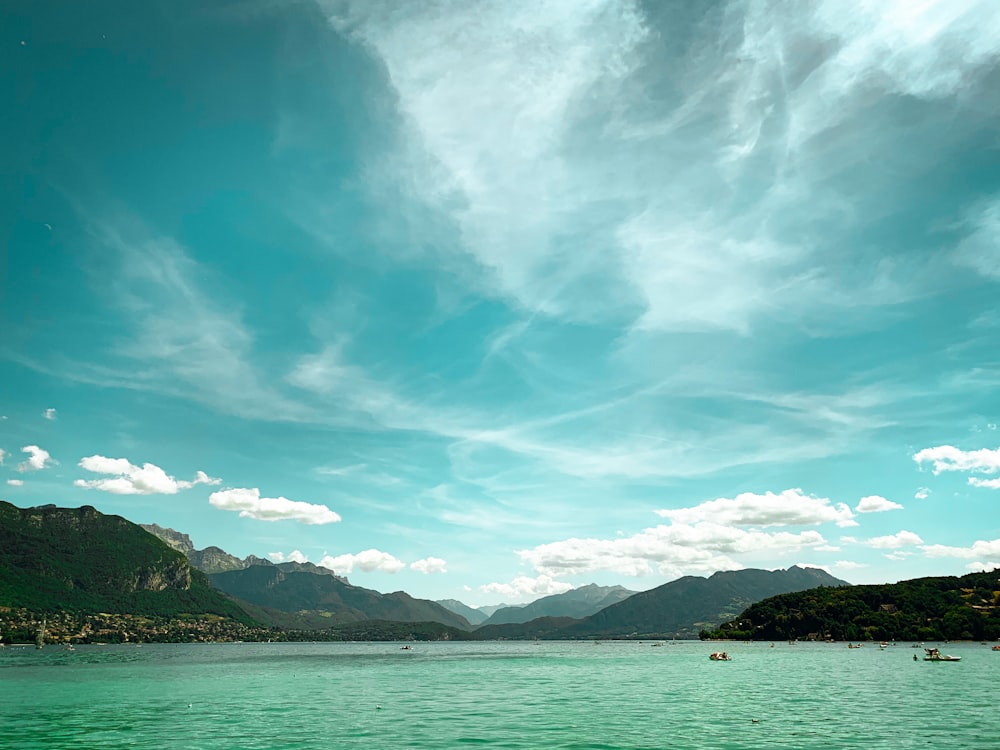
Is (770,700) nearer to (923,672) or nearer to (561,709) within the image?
(561,709)

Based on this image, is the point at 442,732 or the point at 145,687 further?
the point at 145,687

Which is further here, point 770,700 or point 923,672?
point 923,672

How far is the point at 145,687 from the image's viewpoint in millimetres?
109250

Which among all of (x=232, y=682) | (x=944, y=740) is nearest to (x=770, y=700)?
(x=944, y=740)

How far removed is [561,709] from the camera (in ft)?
230

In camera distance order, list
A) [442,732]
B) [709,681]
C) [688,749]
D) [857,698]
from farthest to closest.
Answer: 1. [709,681]
2. [857,698]
3. [442,732]
4. [688,749]

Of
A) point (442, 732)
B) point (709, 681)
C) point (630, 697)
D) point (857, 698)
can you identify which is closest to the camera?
point (442, 732)

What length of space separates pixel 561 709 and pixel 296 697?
41341 mm

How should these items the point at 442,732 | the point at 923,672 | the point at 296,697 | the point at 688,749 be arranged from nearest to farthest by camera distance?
the point at 688,749 < the point at 442,732 < the point at 296,697 < the point at 923,672

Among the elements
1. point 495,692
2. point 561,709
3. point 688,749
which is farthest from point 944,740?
point 495,692

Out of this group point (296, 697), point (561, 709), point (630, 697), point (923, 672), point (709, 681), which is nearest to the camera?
point (561, 709)

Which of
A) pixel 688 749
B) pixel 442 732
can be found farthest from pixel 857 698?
pixel 442 732

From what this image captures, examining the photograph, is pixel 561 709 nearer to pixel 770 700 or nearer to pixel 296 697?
pixel 770 700

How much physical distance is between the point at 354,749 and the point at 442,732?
33.8ft
